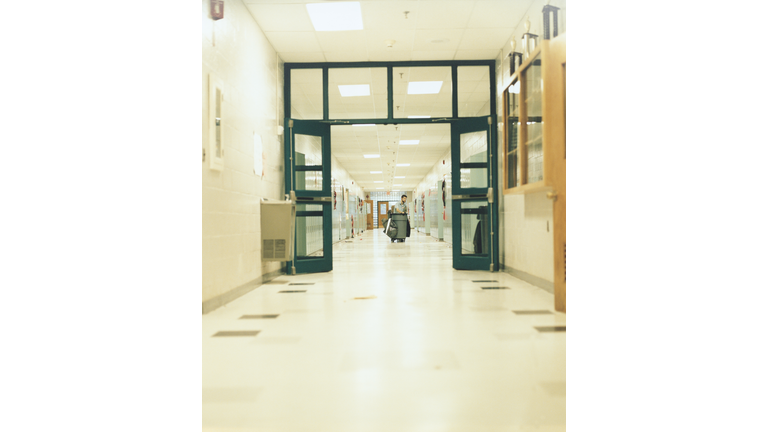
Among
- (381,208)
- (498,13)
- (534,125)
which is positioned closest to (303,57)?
(498,13)

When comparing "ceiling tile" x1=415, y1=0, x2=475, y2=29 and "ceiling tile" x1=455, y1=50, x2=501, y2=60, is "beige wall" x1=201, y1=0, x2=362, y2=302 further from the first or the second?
"ceiling tile" x1=455, y1=50, x2=501, y2=60

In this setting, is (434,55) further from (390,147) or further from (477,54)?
(390,147)

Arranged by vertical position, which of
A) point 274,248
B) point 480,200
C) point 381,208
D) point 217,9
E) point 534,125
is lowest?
point 274,248

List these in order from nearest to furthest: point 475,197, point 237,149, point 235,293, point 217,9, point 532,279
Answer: point 217,9 < point 235,293 < point 237,149 < point 532,279 < point 475,197

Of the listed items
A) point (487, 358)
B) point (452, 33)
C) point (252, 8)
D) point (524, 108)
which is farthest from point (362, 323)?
point (452, 33)

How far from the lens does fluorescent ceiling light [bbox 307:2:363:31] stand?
4.51 metres

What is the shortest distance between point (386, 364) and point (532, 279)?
3.12m

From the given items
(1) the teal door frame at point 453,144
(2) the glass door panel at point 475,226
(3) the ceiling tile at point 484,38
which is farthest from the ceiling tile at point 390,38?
(2) the glass door panel at point 475,226

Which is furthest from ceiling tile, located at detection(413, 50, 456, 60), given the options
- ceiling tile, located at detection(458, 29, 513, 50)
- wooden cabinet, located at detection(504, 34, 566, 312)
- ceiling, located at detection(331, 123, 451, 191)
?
ceiling, located at detection(331, 123, 451, 191)

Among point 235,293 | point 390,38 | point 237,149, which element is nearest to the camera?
point 235,293

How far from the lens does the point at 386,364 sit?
2115mm

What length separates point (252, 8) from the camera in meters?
4.54

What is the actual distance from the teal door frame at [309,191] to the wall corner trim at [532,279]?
2405 millimetres

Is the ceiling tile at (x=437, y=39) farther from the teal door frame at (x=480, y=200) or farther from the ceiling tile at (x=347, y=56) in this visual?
the teal door frame at (x=480, y=200)
